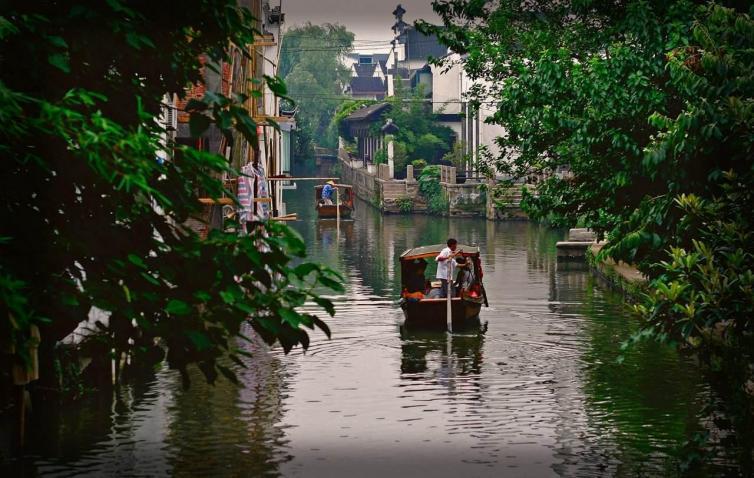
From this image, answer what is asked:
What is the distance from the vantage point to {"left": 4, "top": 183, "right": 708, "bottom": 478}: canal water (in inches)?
593

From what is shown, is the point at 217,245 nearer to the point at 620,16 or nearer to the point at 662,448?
the point at 662,448

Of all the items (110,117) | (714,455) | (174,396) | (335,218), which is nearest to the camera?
(110,117)

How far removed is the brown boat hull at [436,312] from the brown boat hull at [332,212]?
113 feet

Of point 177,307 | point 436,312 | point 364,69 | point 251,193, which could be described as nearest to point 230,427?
point 177,307

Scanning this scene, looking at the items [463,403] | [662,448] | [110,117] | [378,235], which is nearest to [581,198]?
[463,403]

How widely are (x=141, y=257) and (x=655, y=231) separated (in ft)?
20.0

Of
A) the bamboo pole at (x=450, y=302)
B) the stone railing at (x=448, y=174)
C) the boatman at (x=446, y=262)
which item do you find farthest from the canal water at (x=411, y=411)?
the stone railing at (x=448, y=174)

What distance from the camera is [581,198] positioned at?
22875 millimetres

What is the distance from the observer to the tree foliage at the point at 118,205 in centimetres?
848

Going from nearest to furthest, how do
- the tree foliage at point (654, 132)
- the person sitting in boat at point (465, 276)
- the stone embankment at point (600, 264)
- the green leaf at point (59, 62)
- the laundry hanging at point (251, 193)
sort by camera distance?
the green leaf at point (59, 62) < the tree foliage at point (654, 132) < the laundry hanging at point (251, 193) < the person sitting in boat at point (465, 276) < the stone embankment at point (600, 264)

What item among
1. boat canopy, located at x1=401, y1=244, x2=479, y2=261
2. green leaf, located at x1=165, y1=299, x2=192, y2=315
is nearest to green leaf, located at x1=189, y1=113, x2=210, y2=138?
green leaf, located at x1=165, y1=299, x2=192, y2=315

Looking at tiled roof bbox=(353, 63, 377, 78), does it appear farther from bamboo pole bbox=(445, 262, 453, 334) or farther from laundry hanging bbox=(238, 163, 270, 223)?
bamboo pole bbox=(445, 262, 453, 334)

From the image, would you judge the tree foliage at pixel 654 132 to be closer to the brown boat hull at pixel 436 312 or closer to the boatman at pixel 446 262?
the boatman at pixel 446 262

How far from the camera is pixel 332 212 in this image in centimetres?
6097
